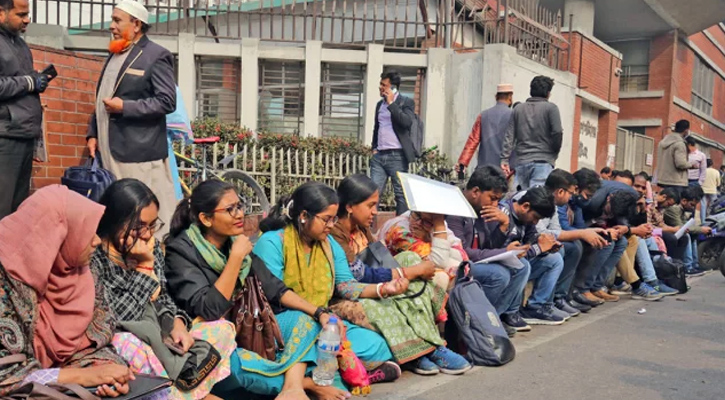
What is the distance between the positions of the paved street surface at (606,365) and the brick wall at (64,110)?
3.03 metres

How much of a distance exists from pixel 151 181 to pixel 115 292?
1716 millimetres

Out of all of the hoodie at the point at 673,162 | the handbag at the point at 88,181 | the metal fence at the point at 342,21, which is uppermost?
the metal fence at the point at 342,21

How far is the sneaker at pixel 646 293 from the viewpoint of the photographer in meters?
8.12

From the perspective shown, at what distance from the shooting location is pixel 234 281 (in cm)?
387

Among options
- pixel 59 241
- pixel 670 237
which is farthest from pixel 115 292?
pixel 670 237

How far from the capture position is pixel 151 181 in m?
5.11

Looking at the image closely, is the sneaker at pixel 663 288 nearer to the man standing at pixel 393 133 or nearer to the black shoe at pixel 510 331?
the man standing at pixel 393 133

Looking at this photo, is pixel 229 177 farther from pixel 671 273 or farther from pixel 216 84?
pixel 671 273

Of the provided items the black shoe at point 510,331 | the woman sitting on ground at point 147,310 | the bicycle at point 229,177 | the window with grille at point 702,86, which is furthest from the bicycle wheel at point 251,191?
the window with grille at point 702,86

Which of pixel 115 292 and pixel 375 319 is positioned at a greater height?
pixel 115 292

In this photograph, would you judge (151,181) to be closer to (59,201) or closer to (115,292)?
(115,292)

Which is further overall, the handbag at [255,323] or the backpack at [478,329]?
the backpack at [478,329]

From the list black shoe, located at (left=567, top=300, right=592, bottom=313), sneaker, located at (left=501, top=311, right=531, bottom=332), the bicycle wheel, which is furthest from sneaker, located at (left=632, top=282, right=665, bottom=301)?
the bicycle wheel

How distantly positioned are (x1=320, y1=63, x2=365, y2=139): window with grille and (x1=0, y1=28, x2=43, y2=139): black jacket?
7.43m
